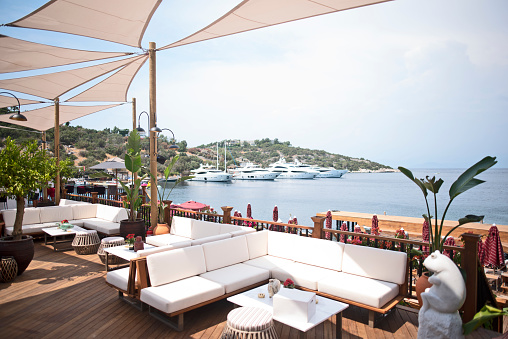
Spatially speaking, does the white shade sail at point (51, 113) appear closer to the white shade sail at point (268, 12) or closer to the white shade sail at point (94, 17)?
the white shade sail at point (94, 17)

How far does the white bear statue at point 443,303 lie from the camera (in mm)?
2609

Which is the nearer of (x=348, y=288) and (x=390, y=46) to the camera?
(x=348, y=288)

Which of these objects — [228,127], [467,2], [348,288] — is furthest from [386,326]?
[228,127]

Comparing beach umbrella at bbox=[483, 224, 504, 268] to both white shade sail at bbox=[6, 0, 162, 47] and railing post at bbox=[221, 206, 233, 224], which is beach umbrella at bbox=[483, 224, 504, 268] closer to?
railing post at bbox=[221, 206, 233, 224]

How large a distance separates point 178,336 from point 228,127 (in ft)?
217

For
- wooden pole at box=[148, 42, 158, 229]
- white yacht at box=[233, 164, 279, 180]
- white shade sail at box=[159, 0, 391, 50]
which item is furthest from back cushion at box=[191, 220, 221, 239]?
white yacht at box=[233, 164, 279, 180]

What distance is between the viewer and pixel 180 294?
345cm

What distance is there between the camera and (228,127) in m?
68.3

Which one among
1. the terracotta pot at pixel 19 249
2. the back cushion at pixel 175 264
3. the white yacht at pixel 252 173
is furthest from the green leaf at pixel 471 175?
the white yacht at pixel 252 173

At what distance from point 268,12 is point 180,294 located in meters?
3.57

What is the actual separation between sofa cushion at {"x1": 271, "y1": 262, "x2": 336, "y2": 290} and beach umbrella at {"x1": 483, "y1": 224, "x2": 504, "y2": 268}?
384 centimetres

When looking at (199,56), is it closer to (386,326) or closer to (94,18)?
(94,18)

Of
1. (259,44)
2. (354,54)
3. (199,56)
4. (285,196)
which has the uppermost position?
(354,54)

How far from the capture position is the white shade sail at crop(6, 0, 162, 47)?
398cm
